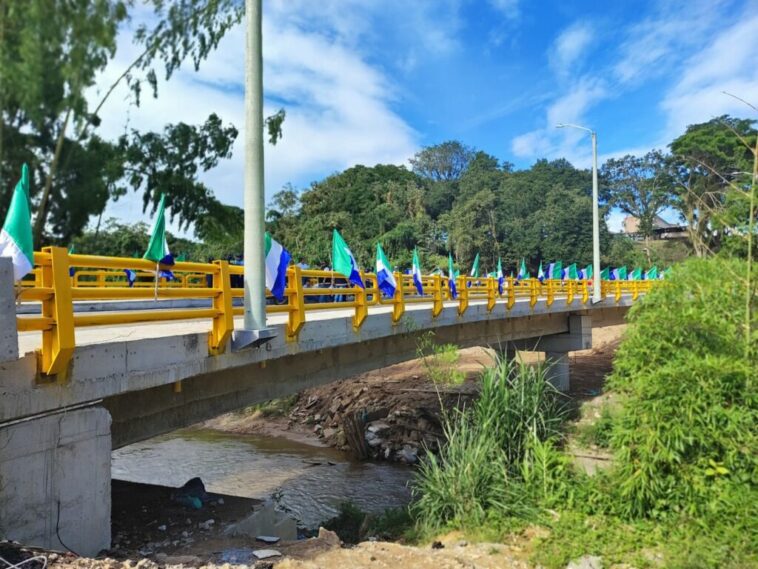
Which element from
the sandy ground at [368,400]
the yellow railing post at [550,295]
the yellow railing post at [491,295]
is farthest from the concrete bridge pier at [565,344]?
the yellow railing post at [491,295]

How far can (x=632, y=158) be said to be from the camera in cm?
6425

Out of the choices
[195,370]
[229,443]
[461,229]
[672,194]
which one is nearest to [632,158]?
[672,194]

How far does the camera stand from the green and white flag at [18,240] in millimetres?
4289

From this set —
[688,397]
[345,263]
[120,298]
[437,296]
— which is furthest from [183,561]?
[437,296]

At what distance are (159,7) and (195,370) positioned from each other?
13483mm

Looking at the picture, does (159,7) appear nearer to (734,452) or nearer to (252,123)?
(252,123)

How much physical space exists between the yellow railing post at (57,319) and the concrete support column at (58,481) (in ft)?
1.47

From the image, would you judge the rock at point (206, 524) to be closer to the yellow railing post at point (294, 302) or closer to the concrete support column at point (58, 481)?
the concrete support column at point (58, 481)

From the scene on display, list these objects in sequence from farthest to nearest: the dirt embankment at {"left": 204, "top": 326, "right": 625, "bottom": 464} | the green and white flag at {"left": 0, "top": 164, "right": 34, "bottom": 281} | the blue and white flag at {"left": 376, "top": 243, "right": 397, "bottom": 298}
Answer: the dirt embankment at {"left": 204, "top": 326, "right": 625, "bottom": 464} < the blue and white flag at {"left": 376, "top": 243, "right": 397, "bottom": 298} < the green and white flag at {"left": 0, "top": 164, "right": 34, "bottom": 281}

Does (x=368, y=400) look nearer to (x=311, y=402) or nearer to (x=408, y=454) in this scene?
(x=311, y=402)

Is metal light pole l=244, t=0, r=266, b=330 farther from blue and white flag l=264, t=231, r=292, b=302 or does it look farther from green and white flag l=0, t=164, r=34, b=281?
green and white flag l=0, t=164, r=34, b=281

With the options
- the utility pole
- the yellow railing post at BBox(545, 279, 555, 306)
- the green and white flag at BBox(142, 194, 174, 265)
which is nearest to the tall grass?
the utility pole

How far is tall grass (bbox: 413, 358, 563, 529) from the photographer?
25.7 feet

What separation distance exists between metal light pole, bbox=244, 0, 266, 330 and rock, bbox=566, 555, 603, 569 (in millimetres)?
4600
